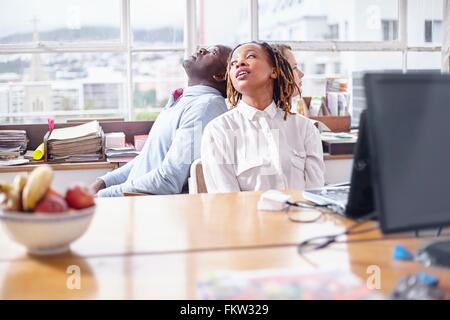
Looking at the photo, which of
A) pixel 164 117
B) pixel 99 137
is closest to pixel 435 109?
pixel 164 117

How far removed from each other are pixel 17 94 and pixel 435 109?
4.20 meters

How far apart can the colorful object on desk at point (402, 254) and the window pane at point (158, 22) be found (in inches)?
156

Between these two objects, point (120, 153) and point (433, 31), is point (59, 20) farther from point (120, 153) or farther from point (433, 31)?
point (433, 31)

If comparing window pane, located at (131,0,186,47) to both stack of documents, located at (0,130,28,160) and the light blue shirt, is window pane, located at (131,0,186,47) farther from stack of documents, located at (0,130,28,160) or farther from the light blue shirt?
the light blue shirt

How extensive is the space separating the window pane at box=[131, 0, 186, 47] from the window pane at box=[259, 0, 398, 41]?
650 millimetres

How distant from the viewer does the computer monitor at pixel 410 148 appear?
3.63 ft

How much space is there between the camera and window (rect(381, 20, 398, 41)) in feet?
17.5

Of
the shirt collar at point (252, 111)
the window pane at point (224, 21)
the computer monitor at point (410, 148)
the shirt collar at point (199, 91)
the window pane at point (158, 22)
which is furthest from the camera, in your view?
the window pane at point (224, 21)

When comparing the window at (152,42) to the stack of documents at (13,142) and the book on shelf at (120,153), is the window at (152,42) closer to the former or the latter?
the stack of documents at (13,142)

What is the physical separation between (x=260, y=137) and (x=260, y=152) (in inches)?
2.8

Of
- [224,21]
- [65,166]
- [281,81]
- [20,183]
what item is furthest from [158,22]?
[20,183]

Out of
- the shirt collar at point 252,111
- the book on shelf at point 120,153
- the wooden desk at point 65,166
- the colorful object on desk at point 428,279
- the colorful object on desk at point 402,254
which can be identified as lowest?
the wooden desk at point 65,166

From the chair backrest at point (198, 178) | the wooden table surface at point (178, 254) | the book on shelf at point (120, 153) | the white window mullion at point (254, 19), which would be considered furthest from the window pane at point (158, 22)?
the wooden table surface at point (178, 254)

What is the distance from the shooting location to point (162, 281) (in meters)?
1.08
